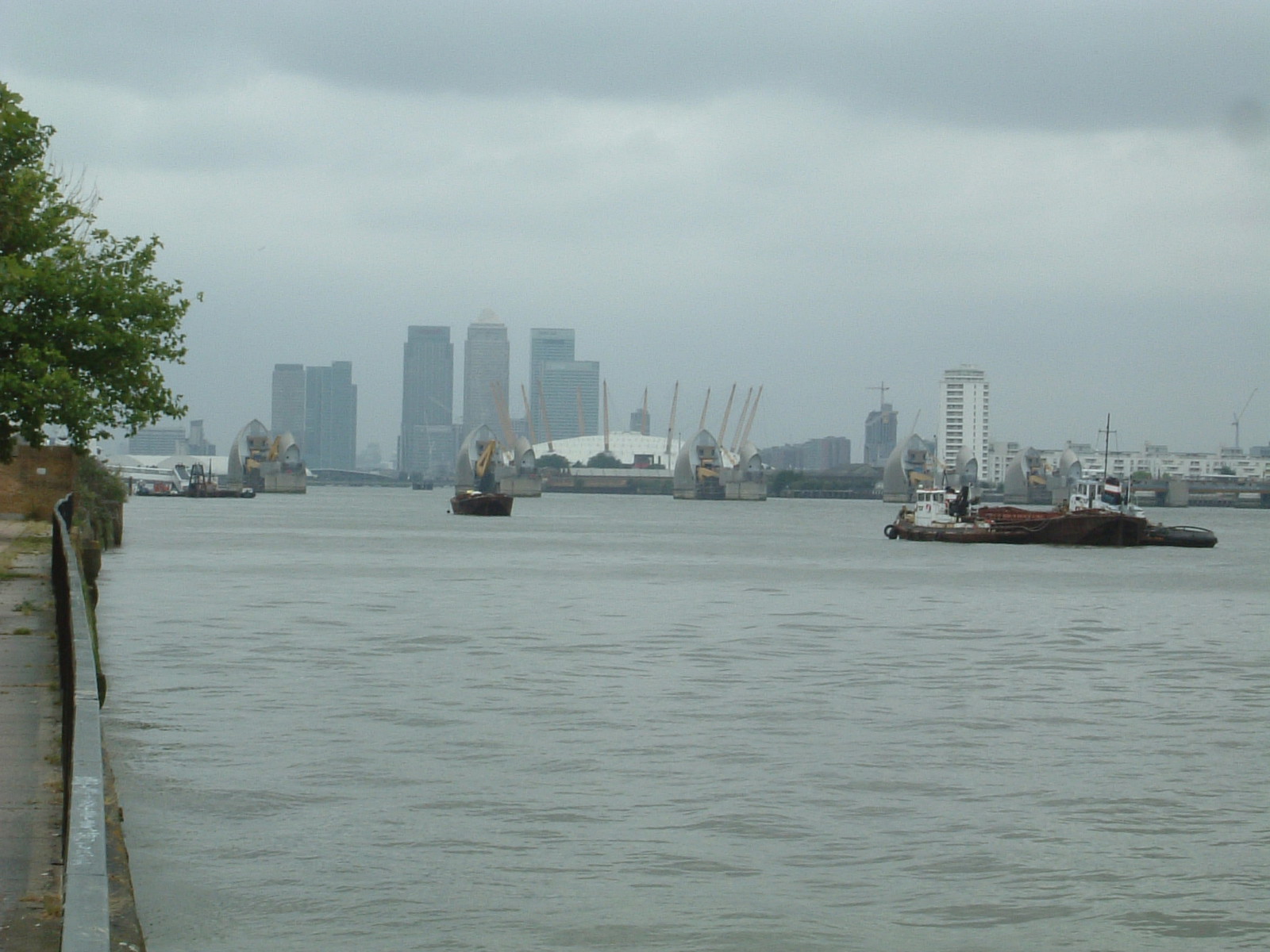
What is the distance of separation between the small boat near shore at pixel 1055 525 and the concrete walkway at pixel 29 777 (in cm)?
6945

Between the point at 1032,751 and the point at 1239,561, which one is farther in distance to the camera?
the point at 1239,561

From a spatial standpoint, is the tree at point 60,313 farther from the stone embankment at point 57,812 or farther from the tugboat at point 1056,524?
the tugboat at point 1056,524

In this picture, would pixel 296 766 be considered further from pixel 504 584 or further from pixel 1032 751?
pixel 504 584

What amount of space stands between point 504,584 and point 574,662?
21.0m

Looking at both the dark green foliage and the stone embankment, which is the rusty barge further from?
the stone embankment

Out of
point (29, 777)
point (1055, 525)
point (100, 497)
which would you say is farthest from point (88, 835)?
point (1055, 525)

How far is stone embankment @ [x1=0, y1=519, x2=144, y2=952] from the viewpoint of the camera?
18.4 ft

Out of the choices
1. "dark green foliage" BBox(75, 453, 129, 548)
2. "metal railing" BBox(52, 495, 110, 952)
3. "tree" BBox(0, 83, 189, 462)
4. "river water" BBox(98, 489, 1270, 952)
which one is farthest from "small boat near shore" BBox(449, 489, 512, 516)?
"metal railing" BBox(52, 495, 110, 952)

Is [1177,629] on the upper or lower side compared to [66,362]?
lower

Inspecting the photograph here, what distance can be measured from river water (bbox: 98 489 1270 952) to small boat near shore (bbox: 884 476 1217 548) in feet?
157

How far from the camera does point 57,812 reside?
943cm

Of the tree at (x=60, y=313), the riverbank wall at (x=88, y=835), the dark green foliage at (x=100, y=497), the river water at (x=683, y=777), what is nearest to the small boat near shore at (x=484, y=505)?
the dark green foliage at (x=100, y=497)

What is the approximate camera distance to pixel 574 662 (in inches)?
1018

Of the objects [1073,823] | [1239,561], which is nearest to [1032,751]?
[1073,823]
